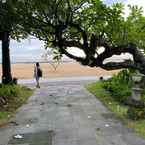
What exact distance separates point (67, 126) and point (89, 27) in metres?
3.37

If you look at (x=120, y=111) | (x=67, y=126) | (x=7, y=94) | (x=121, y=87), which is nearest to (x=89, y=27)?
(x=67, y=126)

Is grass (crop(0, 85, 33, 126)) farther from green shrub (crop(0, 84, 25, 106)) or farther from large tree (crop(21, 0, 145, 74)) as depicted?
large tree (crop(21, 0, 145, 74))

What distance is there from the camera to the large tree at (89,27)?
17.4 meters

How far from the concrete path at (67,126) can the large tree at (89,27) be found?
2.21 metres

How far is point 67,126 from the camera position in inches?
744

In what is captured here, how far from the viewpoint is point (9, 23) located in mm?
18625

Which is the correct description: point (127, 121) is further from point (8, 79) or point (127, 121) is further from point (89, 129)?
point (8, 79)

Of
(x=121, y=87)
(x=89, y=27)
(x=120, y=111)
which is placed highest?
(x=89, y=27)

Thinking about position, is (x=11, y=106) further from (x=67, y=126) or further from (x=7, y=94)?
(x=67, y=126)

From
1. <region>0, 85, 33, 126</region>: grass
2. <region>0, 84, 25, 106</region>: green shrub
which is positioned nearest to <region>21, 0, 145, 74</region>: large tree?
<region>0, 85, 33, 126</region>: grass

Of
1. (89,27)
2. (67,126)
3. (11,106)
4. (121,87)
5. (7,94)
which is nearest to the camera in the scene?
(89,27)

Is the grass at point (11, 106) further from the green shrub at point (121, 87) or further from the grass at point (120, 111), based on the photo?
the green shrub at point (121, 87)

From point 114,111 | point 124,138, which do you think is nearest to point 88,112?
point 114,111

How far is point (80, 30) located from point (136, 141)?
429 centimetres
